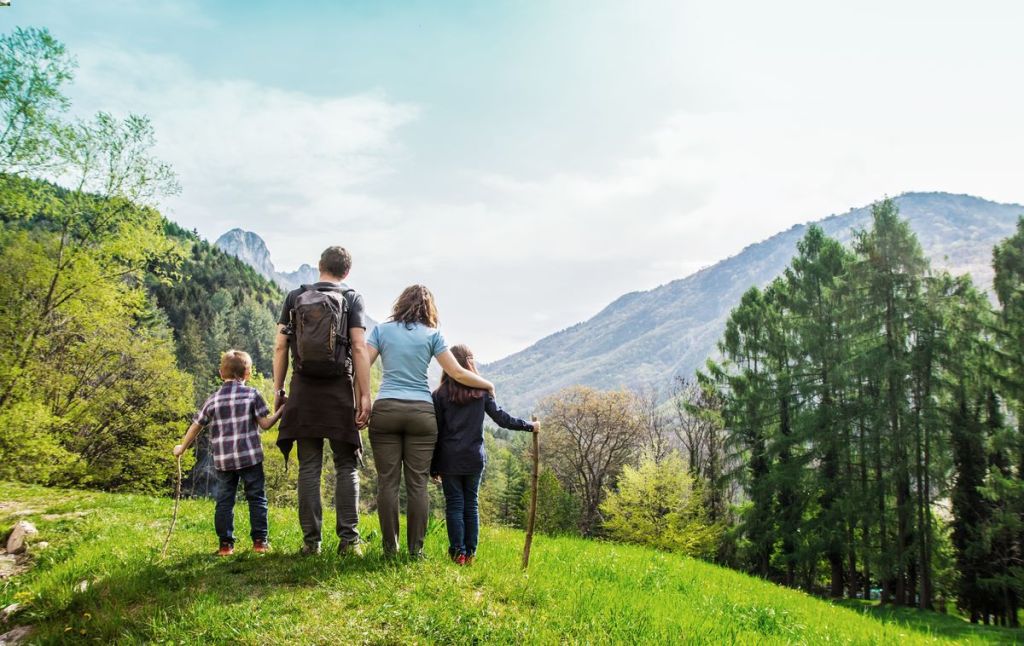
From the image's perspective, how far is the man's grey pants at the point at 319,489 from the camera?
6.12 meters

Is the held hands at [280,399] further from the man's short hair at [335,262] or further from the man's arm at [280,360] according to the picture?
the man's short hair at [335,262]

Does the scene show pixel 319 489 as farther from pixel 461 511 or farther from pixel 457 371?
pixel 457 371

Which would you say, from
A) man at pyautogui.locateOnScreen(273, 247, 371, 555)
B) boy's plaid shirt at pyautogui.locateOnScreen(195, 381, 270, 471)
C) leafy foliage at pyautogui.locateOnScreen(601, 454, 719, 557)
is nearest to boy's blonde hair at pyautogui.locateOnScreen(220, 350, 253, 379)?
boy's plaid shirt at pyautogui.locateOnScreen(195, 381, 270, 471)

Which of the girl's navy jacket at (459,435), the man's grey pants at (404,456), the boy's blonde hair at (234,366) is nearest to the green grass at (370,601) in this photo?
the man's grey pants at (404,456)

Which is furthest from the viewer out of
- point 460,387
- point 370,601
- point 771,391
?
point 771,391

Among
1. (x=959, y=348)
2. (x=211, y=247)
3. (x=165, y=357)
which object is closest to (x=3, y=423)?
(x=165, y=357)

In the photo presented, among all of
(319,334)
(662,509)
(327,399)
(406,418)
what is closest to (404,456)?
(406,418)

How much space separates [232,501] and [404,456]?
85.2 inches

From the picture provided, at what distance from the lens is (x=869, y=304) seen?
27.5 meters

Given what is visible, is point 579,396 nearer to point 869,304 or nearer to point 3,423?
point 869,304

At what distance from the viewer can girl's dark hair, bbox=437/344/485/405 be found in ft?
20.7

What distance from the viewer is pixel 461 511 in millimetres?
6258

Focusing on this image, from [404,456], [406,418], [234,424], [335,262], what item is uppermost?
[335,262]

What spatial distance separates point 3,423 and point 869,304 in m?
34.5
